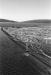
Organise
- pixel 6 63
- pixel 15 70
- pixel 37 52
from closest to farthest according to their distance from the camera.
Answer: pixel 15 70 → pixel 6 63 → pixel 37 52

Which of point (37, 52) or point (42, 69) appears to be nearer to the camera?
point (42, 69)

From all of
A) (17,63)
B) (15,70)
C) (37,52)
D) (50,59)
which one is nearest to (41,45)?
(37,52)

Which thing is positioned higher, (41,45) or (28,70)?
(41,45)

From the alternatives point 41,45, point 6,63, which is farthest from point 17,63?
point 41,45

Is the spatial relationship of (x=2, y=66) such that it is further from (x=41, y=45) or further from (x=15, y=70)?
(x=41, y=45)

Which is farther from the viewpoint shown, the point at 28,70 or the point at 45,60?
the point at 45,60

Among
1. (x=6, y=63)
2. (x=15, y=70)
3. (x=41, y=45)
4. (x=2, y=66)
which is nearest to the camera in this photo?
(x=15, y=70)

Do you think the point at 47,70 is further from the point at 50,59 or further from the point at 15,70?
the point at 15,70

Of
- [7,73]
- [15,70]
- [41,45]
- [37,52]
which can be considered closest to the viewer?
[7,73]

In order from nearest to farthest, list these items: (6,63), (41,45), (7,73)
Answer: (7,73)
(6,63)
(41,45)
